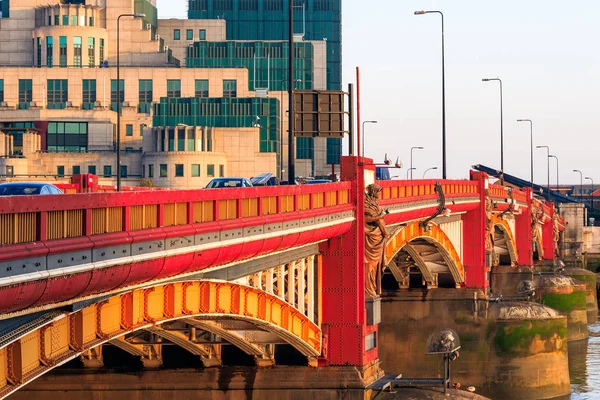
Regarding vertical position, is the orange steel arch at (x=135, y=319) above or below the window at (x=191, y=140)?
below

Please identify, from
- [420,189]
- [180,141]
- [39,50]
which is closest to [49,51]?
[39,50]

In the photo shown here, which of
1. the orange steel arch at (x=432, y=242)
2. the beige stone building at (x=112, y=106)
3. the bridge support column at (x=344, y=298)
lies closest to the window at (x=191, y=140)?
the beige stone building at (x=112, y=106)

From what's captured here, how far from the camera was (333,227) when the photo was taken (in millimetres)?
30812

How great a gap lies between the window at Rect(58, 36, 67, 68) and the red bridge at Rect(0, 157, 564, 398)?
100 meters

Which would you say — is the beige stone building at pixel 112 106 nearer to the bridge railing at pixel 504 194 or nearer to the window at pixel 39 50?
the window at pixel 39 50

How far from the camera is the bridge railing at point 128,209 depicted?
47.4 ft

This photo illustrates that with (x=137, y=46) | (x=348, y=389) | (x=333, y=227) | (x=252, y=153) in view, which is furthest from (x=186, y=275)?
(x=137, y=46)

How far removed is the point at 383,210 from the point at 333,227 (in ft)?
20.8

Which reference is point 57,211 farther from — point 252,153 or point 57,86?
point 57,86

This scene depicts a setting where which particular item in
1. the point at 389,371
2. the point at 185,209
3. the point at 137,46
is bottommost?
the point at 389,371

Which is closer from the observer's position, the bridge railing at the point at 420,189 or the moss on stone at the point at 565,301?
the bridge railing at the point at 420,189

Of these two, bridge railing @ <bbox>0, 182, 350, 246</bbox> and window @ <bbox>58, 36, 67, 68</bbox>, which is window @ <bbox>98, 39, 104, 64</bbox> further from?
bridge railing @ <bbox>0, 182, 350, 246</bbox>

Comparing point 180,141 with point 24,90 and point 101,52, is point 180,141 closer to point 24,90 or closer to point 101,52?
point 24,90

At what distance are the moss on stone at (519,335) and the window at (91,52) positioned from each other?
3570 inches
